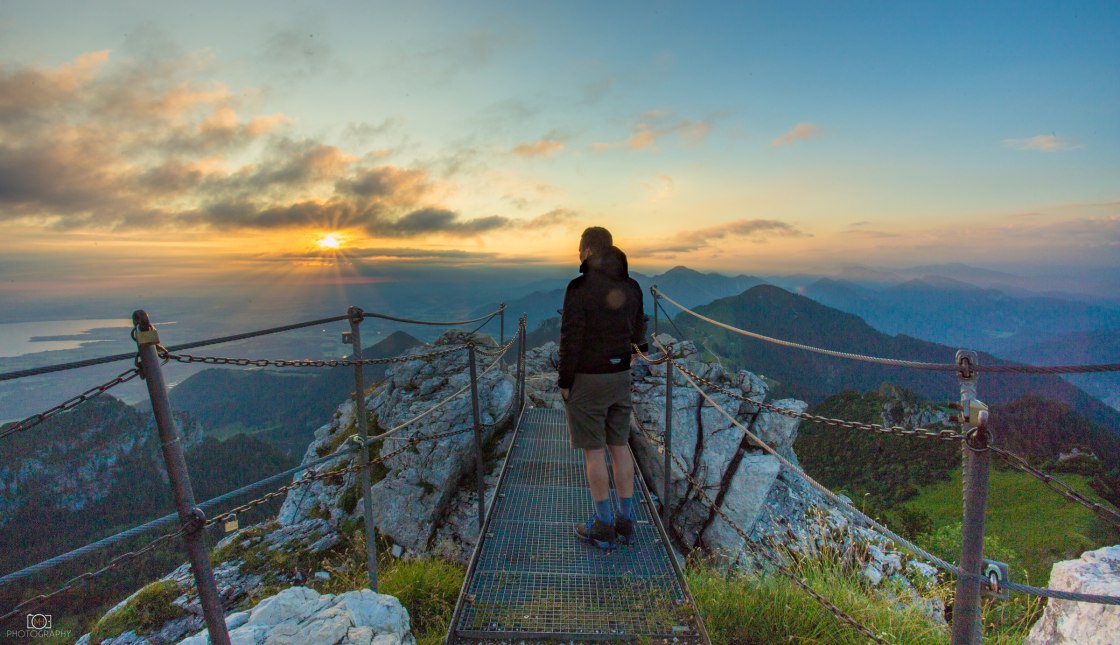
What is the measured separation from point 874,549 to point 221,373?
219m

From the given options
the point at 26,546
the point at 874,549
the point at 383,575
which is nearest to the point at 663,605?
the point at 383,575

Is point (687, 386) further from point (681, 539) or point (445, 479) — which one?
point (445, 479)

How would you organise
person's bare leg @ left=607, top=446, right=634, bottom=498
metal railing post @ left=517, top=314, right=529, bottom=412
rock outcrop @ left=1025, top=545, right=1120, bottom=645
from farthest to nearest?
metal railing post @ left=517, top=314, right=529, bottom=412 < person's bare leg @ left=607, top=446, right=634, bottom=498 < rock outcrop @ left=1025, top=545, right=1120, bottom=645

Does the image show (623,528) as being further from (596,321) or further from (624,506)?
(596,321)

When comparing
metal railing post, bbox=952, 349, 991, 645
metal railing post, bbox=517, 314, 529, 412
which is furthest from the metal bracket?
metal railing post, bbox=517, 314, 529, 412

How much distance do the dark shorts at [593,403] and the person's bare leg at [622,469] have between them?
0.15 metres

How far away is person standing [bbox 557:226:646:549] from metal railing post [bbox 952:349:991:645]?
2291mm

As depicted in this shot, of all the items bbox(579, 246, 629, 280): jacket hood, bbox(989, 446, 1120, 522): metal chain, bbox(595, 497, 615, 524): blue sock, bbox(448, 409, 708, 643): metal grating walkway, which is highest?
bbox(579, 246, 629, 280): jacket hood

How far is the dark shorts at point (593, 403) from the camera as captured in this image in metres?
4.05

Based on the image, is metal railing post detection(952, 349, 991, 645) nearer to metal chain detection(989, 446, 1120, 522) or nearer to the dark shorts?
metal chain detection(989, 446, 1120, 522)

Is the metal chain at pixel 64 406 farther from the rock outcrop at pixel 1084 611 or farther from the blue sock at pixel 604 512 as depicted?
the rock outcrop at pixel 1084 611

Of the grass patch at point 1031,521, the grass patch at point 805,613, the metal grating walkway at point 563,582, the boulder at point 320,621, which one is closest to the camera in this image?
the boulder at point 320,621

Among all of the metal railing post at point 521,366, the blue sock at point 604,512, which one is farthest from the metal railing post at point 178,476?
the metal railing post at point 521,366

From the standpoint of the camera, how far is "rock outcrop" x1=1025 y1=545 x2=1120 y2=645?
291cm
